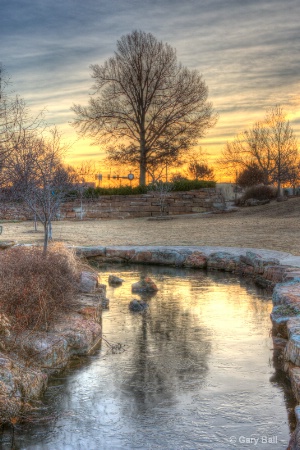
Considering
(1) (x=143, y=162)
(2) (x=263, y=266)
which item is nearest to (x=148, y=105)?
(1) (x=143, y=162)

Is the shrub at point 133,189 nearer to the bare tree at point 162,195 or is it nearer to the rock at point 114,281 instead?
the bare tree at point 162,195

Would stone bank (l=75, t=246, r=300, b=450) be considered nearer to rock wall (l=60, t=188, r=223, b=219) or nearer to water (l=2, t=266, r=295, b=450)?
water (l=2, t=266, r=295, b=450)

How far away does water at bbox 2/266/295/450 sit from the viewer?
4.89m

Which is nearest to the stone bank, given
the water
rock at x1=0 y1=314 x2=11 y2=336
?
the water

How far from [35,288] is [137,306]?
2.53 meters

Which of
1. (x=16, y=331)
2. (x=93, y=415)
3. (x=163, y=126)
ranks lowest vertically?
(x=93, y=415)

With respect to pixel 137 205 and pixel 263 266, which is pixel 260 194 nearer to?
pixel 137 205

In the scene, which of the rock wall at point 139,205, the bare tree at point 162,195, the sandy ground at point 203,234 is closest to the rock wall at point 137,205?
the rock wall at point 139,205

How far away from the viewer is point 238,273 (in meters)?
13.0

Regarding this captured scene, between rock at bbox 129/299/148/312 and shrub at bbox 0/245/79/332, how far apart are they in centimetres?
95

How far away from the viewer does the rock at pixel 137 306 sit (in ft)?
30.7


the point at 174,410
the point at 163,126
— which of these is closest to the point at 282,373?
the point at 174,410

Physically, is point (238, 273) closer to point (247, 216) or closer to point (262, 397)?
point (262, 397)

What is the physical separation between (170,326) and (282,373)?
2330 mm
